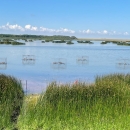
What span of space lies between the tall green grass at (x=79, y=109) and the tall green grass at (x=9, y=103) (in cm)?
28

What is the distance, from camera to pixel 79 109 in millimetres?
7707

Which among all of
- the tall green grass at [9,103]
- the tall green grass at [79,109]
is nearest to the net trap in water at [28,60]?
the tall green grass at [9,103]

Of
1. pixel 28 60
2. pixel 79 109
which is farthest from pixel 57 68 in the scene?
pixel 79 109

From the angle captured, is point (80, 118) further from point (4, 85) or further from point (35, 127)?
point (4, 85)

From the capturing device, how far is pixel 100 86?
870 centimetres

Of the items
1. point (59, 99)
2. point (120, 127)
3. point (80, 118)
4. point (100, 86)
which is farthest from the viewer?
point (100, 86)

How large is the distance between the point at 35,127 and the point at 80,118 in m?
1.06

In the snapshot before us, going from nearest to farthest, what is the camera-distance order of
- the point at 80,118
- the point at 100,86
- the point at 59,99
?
the point at 80,118
the point at 59,99
the point at 100,86

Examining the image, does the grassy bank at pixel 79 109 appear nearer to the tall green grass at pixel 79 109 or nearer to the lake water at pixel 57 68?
the tall green grass at pixel 79 109

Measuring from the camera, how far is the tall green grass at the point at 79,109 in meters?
6.95

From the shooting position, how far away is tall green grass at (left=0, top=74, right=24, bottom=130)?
23.2ft

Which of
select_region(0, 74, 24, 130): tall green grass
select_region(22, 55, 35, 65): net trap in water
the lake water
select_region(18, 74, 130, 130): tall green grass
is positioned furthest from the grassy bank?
select_region(22, 55, 35, 65): net trap in water

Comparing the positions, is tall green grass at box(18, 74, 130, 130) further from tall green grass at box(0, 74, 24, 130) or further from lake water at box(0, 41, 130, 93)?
lake water at box(0, 41, 130, 93)

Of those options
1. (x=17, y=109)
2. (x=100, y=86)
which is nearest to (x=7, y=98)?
(x=17, y=109)
